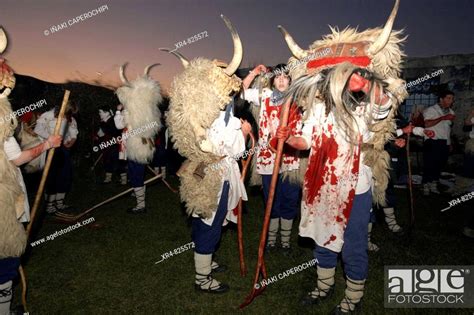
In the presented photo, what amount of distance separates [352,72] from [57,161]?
5459mm

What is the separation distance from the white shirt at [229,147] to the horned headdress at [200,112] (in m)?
0.09

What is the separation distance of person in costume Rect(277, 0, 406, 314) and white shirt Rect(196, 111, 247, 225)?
0.52m

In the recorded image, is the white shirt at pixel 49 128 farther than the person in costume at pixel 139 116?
Yes

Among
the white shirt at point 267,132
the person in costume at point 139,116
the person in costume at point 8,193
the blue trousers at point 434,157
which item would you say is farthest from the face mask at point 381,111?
the blue trousers at point 434,157

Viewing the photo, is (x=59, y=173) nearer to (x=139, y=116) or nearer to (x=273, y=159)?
(x=139, y=116)

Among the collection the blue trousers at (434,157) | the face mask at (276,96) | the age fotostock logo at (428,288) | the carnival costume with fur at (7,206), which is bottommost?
the age fotostock logo at (428,288)

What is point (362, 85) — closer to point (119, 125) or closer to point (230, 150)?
point (230, 150)

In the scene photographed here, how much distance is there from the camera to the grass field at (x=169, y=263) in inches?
124

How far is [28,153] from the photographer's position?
8.59 ft

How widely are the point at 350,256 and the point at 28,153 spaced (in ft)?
9.57

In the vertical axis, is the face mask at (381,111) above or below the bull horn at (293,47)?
below

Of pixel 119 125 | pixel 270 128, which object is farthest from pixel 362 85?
pixel 119 125

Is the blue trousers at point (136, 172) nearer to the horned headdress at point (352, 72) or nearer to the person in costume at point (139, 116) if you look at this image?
the person in costume at point (139, 116)

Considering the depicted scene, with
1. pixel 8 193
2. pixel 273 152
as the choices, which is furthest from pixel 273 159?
pixel 8 193
